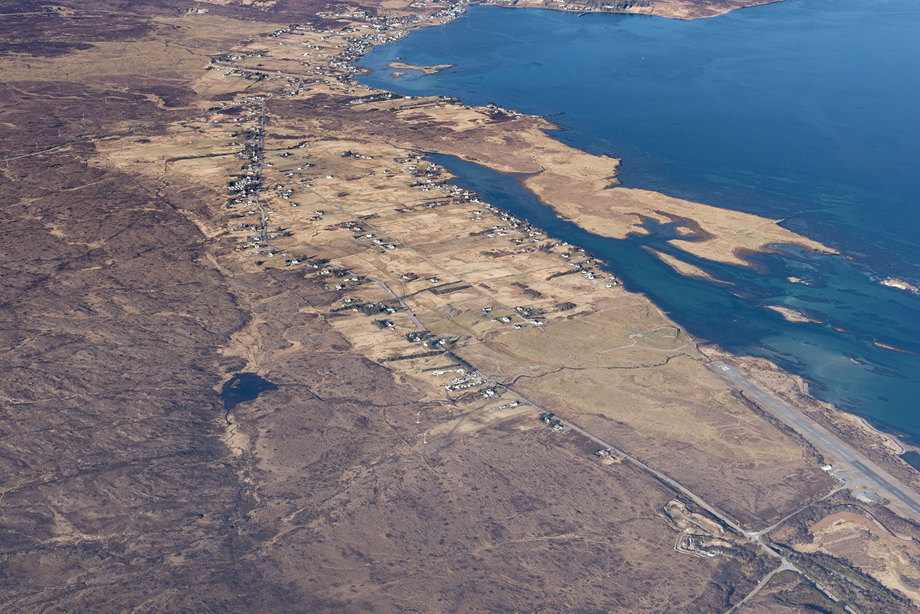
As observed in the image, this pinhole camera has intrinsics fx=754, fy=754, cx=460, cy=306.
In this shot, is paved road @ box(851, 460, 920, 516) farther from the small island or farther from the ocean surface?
the small island

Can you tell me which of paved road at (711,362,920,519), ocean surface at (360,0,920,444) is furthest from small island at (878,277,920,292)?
paved road at (711,362,920,519)

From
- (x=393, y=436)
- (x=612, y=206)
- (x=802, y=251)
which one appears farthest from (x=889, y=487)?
(x=612, y=206)

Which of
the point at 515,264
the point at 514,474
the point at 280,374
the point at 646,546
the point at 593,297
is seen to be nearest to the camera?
the point at 646,546

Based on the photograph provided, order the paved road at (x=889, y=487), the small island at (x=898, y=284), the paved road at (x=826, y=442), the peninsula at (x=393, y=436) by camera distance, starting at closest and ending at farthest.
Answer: the peninsula at (x=393, y=436)
the paved road at (x=889, y=487)
the paved road at (x=826, y=442)
the small island at (x=898, y=284)

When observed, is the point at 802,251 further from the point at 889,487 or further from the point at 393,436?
the point at 393,436

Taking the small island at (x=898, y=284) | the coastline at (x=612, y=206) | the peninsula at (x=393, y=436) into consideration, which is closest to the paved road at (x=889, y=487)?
the peninsula at (x=393, y=436)

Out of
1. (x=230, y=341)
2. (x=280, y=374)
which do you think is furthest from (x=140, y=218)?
(x=280, y=374)

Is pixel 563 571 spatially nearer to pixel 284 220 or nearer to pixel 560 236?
pixel 560 236

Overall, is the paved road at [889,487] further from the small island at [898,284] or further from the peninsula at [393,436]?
the small island at [898,284]
